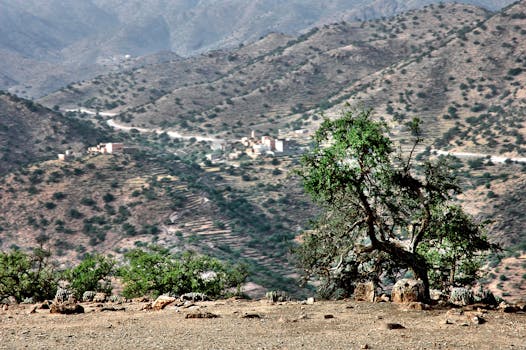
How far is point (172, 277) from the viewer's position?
24750 mm

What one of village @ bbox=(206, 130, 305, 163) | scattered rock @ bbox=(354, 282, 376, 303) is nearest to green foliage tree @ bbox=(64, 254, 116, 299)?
scattered rock @ bbox=(354, 282, 376, 303)

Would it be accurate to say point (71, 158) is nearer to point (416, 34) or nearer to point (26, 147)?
point (26, 147)

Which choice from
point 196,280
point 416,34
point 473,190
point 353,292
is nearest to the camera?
point 353,292

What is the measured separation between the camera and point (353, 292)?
2038cm

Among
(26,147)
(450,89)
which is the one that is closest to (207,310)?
(26,147)

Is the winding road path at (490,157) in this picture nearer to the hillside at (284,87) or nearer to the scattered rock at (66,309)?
the hillside at (284,87)

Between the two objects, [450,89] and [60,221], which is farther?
[450,89]

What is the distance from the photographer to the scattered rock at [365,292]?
19031 mm

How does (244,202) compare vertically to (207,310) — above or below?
above

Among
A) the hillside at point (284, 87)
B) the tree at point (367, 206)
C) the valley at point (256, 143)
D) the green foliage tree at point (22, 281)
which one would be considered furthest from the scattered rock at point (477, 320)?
the hillside at point (284, 87)

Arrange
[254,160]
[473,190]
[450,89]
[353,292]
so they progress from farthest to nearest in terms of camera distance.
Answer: [450,89] → [254,160] → [473,190] → [353,292]

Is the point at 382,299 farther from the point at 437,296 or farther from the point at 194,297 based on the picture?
the point at 194,297

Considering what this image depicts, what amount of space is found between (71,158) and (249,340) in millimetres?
84307

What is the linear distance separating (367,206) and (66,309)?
8.66 m
